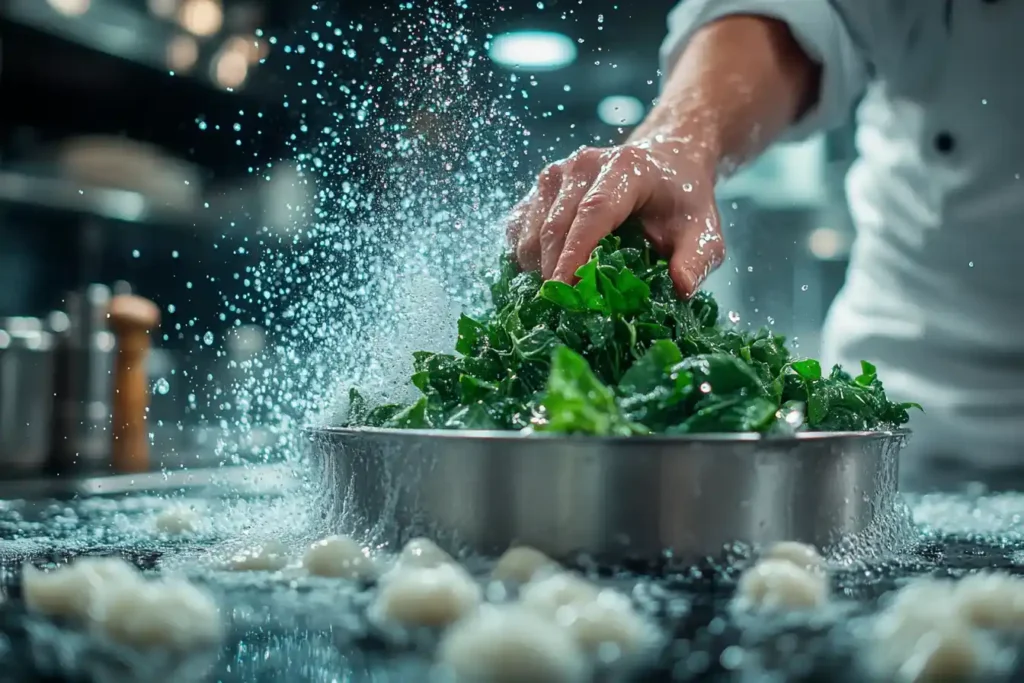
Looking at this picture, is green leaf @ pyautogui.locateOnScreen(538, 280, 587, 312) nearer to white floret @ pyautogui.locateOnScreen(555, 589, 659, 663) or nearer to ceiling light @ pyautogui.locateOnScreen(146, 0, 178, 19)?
white floret @ pyautogui.locateOnScreen(555, 589, 659, 663)

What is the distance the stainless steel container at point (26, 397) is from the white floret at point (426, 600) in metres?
1.71

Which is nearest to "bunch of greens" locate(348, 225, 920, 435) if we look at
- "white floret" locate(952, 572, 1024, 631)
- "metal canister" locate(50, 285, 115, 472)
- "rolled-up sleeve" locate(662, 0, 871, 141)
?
"white floret" locate(952, 572, 1024, 631)

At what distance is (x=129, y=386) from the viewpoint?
2295mm

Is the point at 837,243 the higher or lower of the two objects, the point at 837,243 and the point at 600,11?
the lower

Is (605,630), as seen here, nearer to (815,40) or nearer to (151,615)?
(151,615)

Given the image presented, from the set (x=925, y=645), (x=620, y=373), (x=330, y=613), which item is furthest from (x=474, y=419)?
(x=925, y=645)

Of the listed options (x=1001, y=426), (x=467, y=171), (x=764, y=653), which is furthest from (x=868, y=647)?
(x=1001, y=426)

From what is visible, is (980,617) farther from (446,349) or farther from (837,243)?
(837,243)

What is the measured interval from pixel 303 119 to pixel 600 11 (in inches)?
38.2

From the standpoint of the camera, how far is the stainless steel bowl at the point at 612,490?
877mm

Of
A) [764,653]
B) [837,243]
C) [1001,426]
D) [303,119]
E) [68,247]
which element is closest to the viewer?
[764,653]

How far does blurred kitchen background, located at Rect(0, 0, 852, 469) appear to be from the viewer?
3.31 m

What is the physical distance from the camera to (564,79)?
172 inches

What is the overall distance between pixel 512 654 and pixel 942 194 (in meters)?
1.69
